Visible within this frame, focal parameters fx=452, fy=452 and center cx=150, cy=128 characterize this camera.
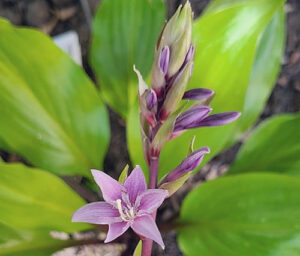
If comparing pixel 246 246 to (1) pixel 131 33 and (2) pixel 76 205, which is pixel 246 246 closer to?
(2) pixel 76 205

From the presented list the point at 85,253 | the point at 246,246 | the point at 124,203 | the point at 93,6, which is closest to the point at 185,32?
the point at 124,203

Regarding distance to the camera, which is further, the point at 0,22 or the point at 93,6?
the point at 93,6

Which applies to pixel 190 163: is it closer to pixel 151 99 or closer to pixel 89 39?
pixel 151 99

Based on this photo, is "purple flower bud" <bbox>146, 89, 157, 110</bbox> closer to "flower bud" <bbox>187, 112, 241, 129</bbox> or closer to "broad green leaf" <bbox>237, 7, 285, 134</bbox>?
"flower bud" <bbox>187, 112, 241, 129</bbox>

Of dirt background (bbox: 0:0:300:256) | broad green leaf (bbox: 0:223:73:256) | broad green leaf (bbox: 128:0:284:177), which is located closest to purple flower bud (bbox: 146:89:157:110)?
broad green leaf (bbox: 128:0:284:177)

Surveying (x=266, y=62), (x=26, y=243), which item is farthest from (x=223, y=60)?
(x=26, y=243)
